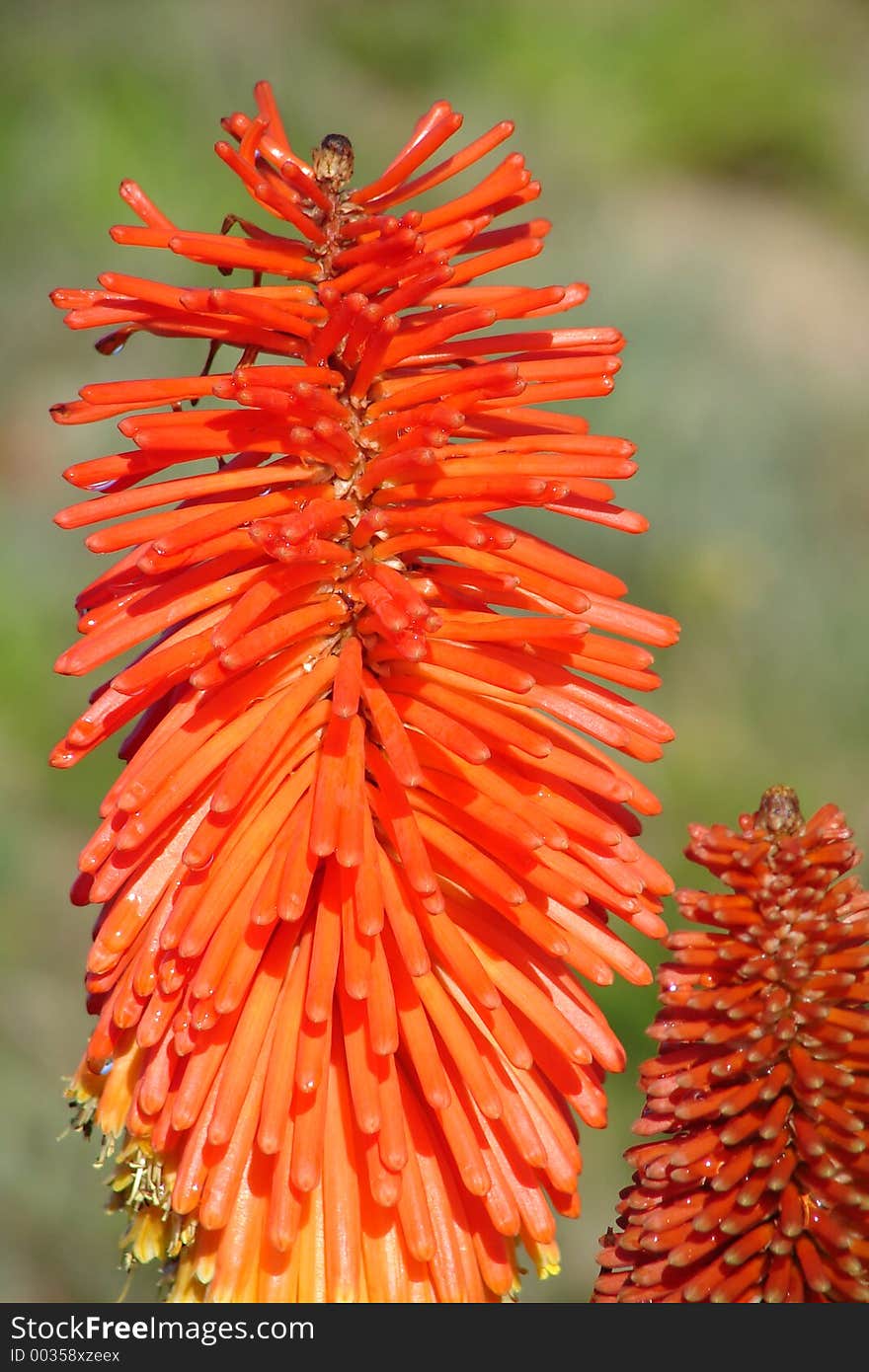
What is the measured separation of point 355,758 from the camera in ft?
6.52

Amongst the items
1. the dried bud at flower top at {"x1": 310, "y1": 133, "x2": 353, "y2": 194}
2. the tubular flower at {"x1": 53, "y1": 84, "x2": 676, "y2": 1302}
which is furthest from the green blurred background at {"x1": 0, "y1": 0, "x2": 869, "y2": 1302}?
the dried bud at flower top at {"x1": 310, "y1": 133, "x2": 353, "y2": 194}

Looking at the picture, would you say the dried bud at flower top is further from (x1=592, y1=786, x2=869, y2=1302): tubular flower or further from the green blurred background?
the green blurred background

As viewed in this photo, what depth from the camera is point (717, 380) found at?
25.5 feet

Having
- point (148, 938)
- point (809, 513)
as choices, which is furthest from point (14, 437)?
point (148, 938)

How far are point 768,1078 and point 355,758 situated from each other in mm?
Result: 643

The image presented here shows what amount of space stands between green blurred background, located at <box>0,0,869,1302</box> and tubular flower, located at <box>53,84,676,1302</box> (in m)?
3.28

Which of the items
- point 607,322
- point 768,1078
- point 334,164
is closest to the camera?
point 768,1078

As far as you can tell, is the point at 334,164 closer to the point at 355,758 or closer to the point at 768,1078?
the point at 355,758

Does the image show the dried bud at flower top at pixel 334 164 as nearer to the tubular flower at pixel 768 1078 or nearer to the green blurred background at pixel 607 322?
the tubular flower at pixel 768 1078

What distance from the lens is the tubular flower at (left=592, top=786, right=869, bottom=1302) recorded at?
6.22ft

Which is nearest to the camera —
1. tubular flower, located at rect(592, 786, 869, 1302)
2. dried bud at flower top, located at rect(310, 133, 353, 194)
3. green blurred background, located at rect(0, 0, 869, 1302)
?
tubular flower, located at rect(592, 786, 869, 1302)

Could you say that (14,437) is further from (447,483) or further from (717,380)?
(447,483)

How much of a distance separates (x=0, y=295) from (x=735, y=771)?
4.44m

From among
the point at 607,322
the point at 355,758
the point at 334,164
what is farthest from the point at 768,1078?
the point at 607,322
